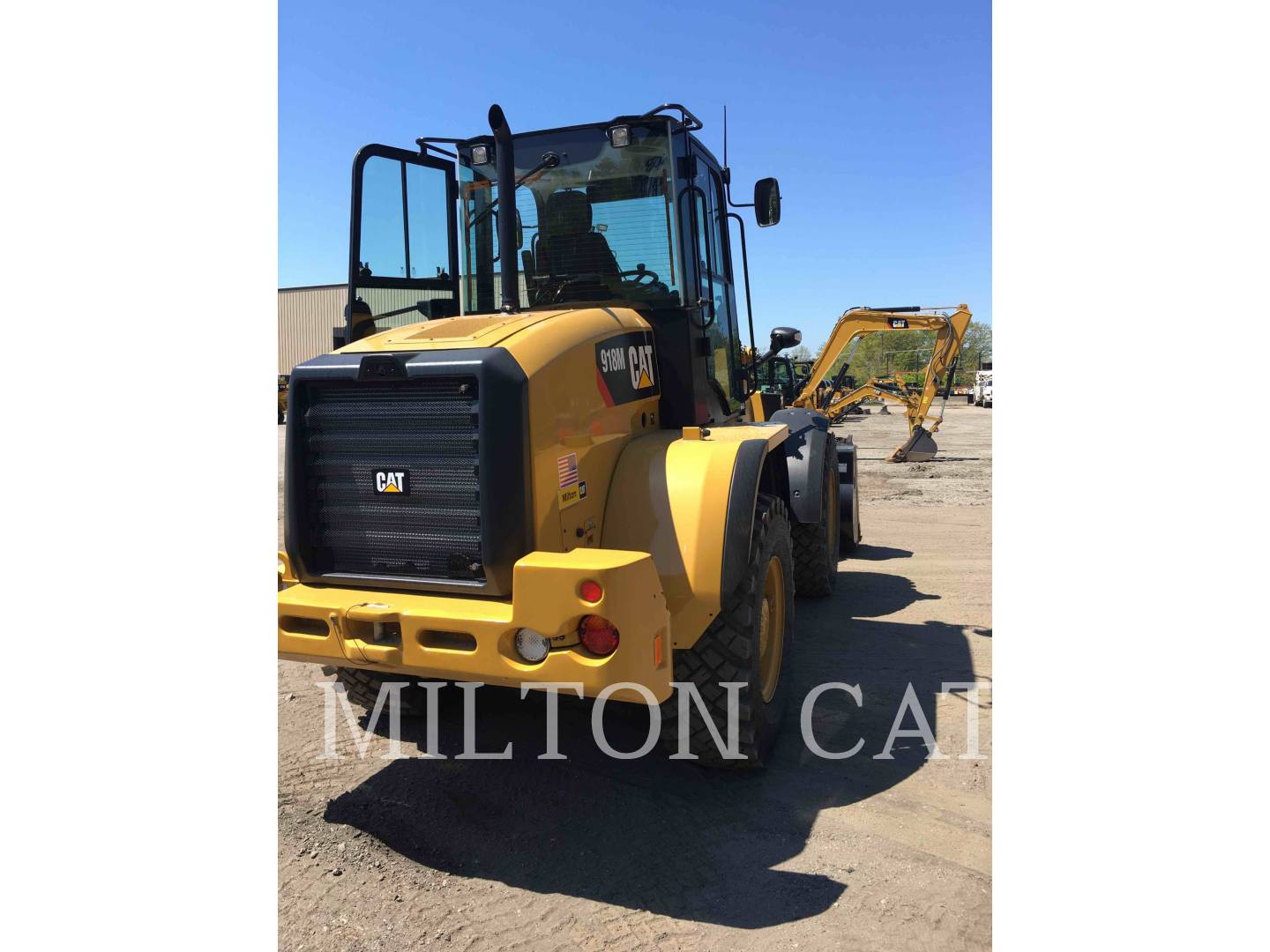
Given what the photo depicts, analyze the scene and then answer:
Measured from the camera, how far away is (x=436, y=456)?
3.35m

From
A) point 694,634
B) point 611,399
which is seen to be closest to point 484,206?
Answer: point 611,399

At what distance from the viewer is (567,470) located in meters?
3.51

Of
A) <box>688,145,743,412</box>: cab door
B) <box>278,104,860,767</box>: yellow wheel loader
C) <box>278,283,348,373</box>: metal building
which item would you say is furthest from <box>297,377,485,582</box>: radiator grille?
<box>278,283,348,373</box>: metal building

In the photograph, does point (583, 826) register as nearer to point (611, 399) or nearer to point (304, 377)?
point (611, 399)

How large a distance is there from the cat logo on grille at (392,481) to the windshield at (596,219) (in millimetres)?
1539

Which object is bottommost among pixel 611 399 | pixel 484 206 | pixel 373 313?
pixel 611 399

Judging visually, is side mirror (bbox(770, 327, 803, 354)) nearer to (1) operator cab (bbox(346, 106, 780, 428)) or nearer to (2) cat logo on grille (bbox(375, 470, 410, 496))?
(1) operator cab (bbox(346, 106, 780, 428))

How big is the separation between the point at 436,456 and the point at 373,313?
58.5 inches

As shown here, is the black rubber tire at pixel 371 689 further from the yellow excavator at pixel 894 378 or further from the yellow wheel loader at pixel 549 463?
the yellow excavator at pixel 894 378

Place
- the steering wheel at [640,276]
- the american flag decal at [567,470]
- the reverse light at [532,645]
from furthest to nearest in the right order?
the steering wheel at [640,276] < the american flag decal at [567,470] < the reverse light at [532,645]

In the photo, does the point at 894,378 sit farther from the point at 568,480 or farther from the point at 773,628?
the point at 568,480

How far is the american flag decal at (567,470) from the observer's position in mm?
3466

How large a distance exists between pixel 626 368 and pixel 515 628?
5.04 feet

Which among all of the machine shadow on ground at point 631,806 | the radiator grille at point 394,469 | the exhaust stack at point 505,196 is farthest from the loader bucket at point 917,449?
the radiator grille at point 394,469
